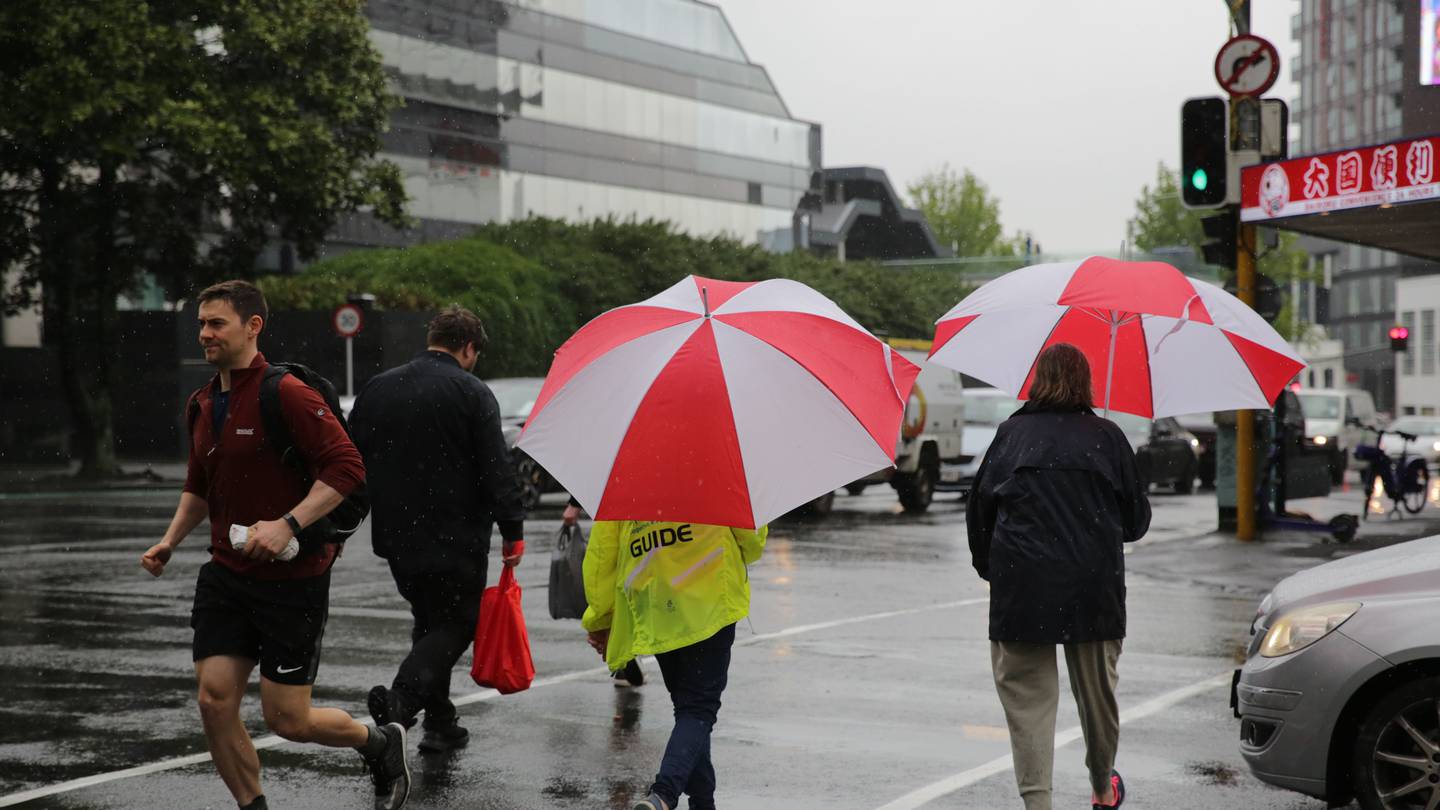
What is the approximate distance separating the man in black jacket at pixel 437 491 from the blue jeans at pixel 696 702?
5.71 ft

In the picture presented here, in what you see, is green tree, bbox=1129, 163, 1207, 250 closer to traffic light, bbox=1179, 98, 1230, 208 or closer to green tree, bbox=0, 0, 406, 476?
green tree, bbox=0, 0, 406, 476

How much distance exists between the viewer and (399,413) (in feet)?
24.7

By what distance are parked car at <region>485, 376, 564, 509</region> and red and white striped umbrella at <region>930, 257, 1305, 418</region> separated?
1550 cm

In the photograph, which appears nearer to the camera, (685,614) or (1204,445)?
(685,614)

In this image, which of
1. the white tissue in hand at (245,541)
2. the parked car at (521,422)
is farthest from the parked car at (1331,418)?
the white tissue in hand at (245,541)

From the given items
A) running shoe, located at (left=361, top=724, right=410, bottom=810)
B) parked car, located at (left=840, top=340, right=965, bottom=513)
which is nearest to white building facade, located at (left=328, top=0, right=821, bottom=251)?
parked car, located at (left=840, top=340, right=965, bottom=513)

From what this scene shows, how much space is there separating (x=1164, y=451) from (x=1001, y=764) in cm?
2506

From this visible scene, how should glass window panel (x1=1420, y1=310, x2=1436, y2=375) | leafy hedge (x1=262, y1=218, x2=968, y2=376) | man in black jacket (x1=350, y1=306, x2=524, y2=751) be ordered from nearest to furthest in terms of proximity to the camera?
man in black jacket (x1=350, y1=306, x2=524, y2=751) < leafy hedge (x1=262, y1=218, x2=968, y2=376) < glass window panel (x1=1420, y1=310, x2=1436, y2=375)

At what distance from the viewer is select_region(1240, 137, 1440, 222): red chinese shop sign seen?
620 inches

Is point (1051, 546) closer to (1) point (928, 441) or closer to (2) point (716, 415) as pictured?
(2) point (716, 415)

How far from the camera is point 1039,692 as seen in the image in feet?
19.7

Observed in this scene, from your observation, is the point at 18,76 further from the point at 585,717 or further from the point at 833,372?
the point at 833,372

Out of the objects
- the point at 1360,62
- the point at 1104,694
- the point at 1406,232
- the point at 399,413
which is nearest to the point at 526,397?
the point at 1406,232

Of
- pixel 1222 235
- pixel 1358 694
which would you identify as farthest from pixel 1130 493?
pixel 1222 235
